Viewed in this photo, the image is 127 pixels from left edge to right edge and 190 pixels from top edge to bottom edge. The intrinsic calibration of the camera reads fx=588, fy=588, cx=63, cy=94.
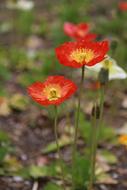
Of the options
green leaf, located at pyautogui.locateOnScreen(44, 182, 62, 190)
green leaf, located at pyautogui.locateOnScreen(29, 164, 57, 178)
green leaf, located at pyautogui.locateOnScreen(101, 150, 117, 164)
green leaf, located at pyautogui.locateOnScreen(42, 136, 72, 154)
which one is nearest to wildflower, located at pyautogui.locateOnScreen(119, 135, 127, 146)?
green leaf, located at pyautogui.locateOnScreen(101, 150, 117, 164)

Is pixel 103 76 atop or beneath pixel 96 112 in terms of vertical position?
atop

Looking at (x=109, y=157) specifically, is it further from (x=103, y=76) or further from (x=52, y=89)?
(x=52, y=89)

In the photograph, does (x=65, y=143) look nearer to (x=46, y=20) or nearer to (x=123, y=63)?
(x=123, y=63)

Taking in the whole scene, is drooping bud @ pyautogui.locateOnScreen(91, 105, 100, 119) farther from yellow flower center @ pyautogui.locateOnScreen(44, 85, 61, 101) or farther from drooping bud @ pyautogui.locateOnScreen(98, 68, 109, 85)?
yellow flower center @ pyautogui.locateOnScreen(44, 85, 61, 101)

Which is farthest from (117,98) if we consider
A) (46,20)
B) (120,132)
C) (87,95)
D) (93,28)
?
(46,20)

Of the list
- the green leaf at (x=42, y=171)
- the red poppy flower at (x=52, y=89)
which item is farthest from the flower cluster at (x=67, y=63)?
the green leaf at (x=42, y=171)

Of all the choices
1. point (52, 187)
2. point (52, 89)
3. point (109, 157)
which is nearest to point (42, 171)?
point (52, 187)

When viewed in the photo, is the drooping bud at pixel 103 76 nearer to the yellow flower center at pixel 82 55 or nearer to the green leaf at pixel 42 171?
the yellow flower center at pixel 82 55
